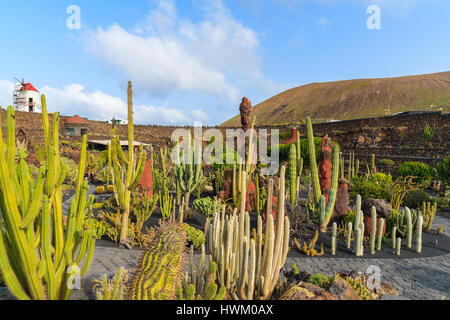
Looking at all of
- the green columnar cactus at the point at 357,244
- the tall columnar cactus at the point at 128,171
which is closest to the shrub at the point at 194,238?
the tall columnar cactus at the point at 128,171

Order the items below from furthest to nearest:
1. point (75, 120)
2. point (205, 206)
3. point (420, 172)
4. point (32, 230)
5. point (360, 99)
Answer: point (360, 99), point (75, 120), point (420, 172), point (205, 206), point (32, 230)

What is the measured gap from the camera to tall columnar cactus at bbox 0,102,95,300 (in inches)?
85.6

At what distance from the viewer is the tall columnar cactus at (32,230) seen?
7.13 ft

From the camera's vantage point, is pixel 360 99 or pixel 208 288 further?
pixel 360 99

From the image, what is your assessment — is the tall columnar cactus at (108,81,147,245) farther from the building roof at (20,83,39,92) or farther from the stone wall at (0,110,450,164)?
the building roof at (20,83,39,92)

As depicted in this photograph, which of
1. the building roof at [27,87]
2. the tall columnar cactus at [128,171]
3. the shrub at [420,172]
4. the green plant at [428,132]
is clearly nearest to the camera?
the tall columnar cactus at [128,171]

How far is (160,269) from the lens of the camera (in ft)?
9.39

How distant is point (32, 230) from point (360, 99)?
221 ft

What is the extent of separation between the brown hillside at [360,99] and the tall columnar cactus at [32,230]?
46.7 meters

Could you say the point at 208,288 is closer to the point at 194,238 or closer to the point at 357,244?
the point at 194,238

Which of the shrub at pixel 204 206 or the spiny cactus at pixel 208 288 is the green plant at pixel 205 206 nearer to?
the shrub at pixel 204 206

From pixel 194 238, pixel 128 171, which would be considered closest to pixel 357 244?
pixel 194 238
